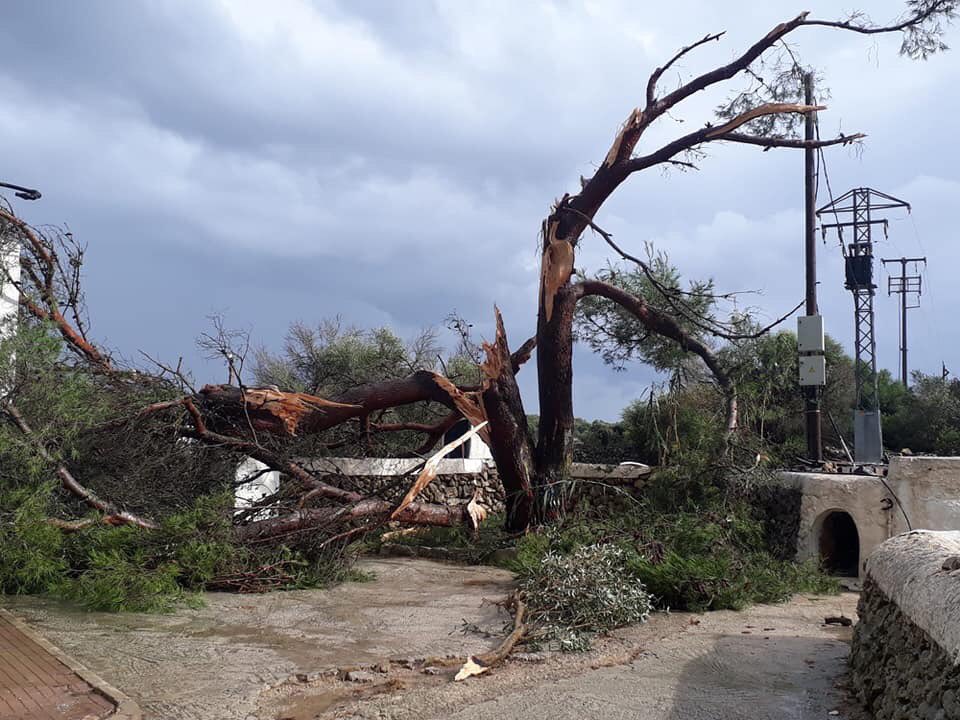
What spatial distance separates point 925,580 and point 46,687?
5761 mm

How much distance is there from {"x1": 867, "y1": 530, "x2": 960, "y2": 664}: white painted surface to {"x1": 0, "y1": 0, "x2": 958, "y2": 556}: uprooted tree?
6.93m

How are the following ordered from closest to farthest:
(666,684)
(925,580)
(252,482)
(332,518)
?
(925,580)
(666,684)
(332,518)
(252,482)

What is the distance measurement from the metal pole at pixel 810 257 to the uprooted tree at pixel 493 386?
0.40m

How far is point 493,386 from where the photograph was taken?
522 inches

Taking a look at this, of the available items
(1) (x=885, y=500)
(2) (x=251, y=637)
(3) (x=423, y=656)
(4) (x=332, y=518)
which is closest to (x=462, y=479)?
(4) (x=332, y=518)

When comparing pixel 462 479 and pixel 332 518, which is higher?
pixel 462 479

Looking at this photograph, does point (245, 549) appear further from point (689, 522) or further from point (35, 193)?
point (35, 193)

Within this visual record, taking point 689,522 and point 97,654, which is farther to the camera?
point 689,522

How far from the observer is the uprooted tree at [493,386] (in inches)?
468

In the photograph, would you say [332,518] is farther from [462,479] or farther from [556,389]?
[462,479]

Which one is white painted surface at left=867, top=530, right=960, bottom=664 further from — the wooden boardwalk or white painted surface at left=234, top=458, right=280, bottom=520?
white painted surface at left=234, top=458, right=280, bottom=520

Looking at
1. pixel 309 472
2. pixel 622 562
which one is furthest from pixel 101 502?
pixel 622 562

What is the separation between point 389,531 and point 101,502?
4.05m

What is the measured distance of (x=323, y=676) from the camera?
6434mm
